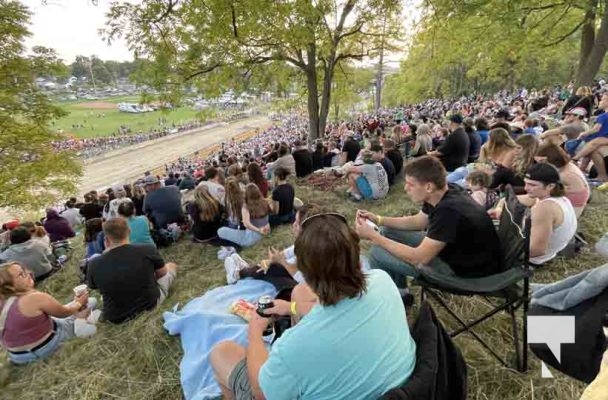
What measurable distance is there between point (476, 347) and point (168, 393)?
2.29 meters

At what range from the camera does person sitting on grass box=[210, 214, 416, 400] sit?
4.42 ft

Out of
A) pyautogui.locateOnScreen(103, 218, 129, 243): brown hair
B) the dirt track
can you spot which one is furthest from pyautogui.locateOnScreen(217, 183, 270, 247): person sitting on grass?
the dirt track

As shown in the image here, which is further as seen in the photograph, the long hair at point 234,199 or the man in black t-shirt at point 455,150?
the man in black t-shirt at point 455,150

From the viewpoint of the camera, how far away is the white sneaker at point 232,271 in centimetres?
393

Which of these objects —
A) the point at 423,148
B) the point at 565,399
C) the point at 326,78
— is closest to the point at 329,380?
the point at 565,399

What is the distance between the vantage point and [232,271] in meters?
4.04

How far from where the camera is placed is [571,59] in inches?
1232

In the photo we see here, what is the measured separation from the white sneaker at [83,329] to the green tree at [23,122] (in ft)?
38.7

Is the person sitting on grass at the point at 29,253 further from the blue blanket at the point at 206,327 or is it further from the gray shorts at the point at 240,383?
the gray shorts at the point at 240,383

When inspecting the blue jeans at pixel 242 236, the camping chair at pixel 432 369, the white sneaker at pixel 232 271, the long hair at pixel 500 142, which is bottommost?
the blue jeans at pixel 242 236

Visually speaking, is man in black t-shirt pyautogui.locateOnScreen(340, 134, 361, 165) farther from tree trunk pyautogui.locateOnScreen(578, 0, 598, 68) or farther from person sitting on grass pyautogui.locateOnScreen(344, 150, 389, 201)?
tree trunk pyautogui.locateOnScreen(578, 0, 598, 68)

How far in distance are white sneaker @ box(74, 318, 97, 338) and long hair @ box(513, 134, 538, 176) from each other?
524 cm

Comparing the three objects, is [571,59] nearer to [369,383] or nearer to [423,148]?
[423,148]

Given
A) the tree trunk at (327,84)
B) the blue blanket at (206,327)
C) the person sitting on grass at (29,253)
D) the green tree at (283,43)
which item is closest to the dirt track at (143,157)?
the green tree at (283,43)
